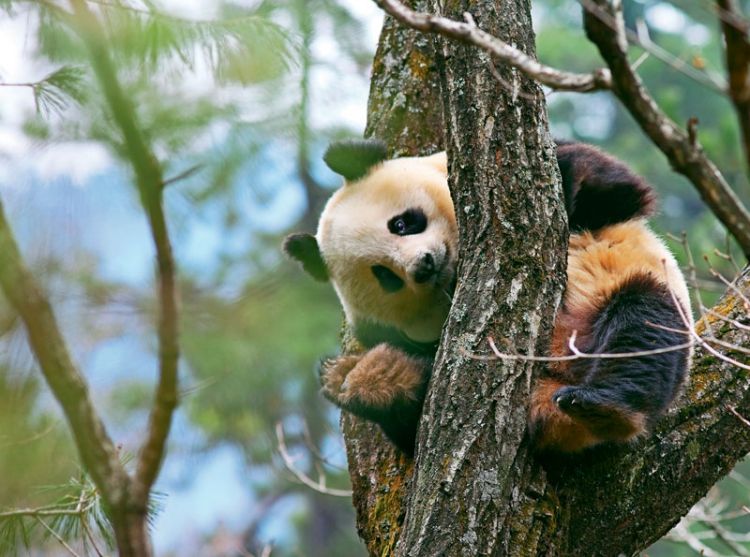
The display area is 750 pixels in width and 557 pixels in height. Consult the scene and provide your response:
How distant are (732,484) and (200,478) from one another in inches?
304

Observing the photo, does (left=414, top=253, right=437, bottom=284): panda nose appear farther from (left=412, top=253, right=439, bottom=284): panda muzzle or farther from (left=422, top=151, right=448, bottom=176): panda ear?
(left=422, top=151, right=448, bottom=176): panda ear

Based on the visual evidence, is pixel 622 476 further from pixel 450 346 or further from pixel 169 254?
pixel 169 254

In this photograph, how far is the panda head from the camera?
3.60 m

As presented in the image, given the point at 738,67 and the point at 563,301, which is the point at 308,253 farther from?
the point at 738,67

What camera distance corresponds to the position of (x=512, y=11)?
289cm

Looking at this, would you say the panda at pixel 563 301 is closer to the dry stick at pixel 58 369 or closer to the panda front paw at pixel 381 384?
the panda front paw at pixel 381 384

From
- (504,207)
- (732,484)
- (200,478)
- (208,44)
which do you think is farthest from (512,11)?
(732,484)

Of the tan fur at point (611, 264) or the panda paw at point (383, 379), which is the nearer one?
the tan fur at point (611, 264)

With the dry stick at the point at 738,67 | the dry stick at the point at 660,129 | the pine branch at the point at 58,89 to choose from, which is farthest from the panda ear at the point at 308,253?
the dry stick at the point at 738,67

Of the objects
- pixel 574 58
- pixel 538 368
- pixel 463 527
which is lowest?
pixel 574 58

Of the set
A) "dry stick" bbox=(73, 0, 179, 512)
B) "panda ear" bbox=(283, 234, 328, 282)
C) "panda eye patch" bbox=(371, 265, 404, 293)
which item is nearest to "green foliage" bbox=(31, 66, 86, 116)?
"dry stick" bbox=(73, 0, 179, 512)

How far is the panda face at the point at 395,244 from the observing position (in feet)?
11.8

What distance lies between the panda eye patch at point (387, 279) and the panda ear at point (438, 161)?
529mm

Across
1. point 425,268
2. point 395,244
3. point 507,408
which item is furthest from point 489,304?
point 395,244
